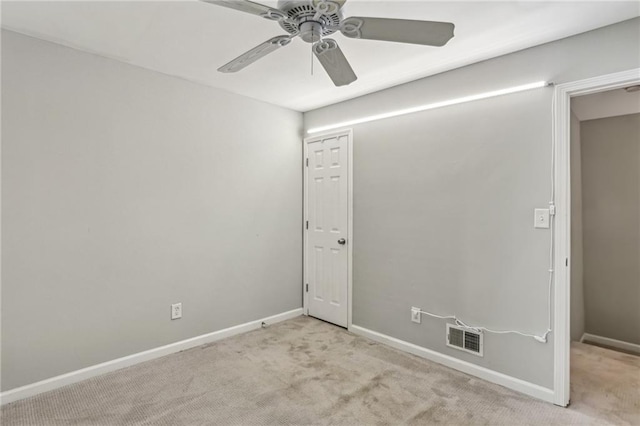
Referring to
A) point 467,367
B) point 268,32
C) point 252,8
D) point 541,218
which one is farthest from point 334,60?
point 467,367

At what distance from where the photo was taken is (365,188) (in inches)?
136

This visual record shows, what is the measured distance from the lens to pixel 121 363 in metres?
2.71

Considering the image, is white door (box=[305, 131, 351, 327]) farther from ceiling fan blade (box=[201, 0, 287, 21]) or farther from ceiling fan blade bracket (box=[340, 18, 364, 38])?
ceiling fan blade (box=[201, 0, 287, 21])

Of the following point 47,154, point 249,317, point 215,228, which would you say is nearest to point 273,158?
point 215,228

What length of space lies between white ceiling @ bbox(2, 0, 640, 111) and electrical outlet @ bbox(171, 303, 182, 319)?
204cm

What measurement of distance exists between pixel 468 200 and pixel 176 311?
2.68 m

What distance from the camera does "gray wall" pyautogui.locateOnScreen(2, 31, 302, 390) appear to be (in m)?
2.29

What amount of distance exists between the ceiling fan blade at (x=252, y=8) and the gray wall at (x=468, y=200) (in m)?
1.85

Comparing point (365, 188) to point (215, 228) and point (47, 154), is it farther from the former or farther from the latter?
point (47, 154)

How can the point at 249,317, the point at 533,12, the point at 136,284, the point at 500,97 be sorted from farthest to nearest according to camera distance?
the point at 249,317 < the point at 136,284 < the point at 500,97 < the point at 533,12

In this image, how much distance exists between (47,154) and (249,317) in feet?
7.41

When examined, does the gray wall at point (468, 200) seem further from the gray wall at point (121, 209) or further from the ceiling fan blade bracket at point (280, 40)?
the ceiling fan blade bracket at point (280, 40)

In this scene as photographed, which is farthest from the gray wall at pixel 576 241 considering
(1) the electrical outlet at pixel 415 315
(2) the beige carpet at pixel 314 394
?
(1) the electrical outlet at pixel 415 315

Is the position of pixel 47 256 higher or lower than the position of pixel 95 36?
lower
